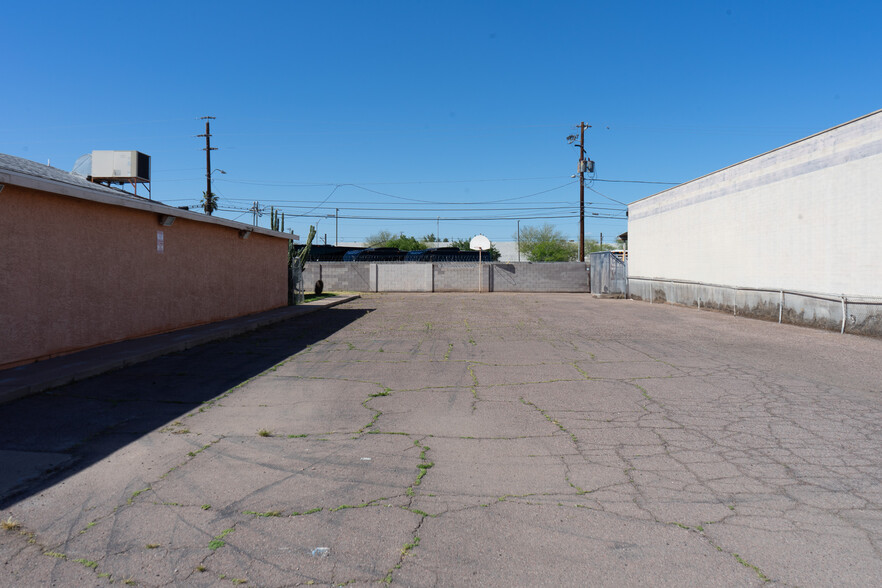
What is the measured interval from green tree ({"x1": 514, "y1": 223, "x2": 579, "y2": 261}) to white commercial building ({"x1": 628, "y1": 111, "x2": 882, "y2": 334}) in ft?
162

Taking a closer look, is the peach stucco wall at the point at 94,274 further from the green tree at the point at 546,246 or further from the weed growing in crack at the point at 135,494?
the green tree at the point at 546,246

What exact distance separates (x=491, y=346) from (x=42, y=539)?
363 inches

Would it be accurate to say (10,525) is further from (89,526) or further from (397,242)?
(397,242)

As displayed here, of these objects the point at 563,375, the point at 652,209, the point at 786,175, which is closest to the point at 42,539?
the point at 563,375

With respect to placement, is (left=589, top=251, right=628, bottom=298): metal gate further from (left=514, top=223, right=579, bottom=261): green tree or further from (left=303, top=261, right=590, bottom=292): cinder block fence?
(left=514, top=223, right=579, bottom=261): green tree

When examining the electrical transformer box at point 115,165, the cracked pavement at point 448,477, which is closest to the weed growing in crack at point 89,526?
the cracked pavement at point 448,477

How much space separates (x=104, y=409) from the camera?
6539 millimetres

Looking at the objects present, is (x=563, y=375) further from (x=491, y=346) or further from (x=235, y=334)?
(x=235, y=334)

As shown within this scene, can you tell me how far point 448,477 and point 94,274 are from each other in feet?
29.6

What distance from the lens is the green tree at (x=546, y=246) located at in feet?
249

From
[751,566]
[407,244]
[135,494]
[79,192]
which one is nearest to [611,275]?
[79,192]

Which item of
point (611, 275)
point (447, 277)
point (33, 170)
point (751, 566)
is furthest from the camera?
point (447, 277)

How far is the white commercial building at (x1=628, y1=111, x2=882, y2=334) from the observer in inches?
564

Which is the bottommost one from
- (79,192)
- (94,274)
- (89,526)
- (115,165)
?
(89,526)
